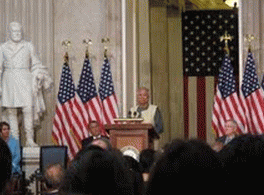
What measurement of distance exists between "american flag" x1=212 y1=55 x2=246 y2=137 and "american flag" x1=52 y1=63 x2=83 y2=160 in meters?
2.24

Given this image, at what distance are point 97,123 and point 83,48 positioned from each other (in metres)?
1.88

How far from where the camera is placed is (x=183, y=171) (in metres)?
2.39

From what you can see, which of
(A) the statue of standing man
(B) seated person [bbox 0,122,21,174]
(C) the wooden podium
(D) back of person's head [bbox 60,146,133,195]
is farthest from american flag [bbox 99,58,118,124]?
(D) back of person's head [bbox 60,146,133,195]

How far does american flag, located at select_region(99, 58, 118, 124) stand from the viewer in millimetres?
13328

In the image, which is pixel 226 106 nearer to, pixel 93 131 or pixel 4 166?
pixel 93 131

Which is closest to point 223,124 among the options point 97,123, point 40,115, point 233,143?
point 97,123

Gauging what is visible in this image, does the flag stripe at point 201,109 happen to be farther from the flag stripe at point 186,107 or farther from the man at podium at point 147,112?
the man at podium at point 147,112

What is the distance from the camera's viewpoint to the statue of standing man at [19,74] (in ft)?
42.9

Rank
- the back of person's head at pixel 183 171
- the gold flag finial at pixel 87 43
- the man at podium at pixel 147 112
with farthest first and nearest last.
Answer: the gold flag finial at pixel 87 43 → the man at podium at pixel 147 112 → the back of person's head at pixel 183 171

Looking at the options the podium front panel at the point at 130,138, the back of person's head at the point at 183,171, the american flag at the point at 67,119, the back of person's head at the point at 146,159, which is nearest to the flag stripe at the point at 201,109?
the american flag at the point at 67,119

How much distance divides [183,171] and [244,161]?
27cm

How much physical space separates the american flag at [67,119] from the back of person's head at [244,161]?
422 inches

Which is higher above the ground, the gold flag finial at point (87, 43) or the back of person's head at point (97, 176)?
the gold flag finial at point (87, 43)

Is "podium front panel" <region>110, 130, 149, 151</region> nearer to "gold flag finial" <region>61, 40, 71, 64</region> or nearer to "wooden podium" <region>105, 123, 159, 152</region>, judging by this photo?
"wooden podium" <region>105, 123, 159, 152</region>
